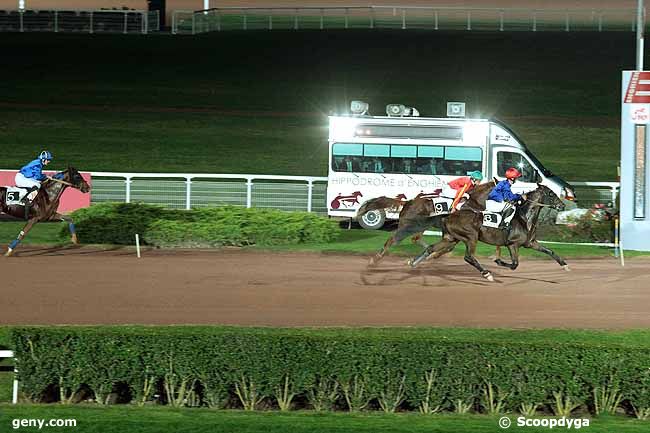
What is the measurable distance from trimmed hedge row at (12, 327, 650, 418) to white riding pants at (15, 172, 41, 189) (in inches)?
377

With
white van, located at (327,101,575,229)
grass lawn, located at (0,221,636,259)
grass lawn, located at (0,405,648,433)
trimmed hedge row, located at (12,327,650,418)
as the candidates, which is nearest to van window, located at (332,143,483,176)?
white van, located at (327,101,575,229)

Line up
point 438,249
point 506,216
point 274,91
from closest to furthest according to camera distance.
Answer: point 506,216
point 438,249
point 274,91

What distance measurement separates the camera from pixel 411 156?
23812 mm

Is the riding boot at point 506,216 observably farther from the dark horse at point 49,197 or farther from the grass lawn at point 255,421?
the grass lawn at point 255,421

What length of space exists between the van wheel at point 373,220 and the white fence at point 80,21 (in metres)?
28.1

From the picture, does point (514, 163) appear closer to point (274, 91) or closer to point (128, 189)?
point (128, 189)

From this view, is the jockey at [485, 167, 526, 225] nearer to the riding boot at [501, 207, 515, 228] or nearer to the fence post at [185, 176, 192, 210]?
the riding boot at [501, 207, 515, 228]

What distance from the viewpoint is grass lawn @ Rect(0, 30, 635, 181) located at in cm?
3459

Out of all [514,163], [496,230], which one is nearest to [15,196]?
[496,230]

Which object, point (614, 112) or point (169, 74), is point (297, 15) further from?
point (614, 112)

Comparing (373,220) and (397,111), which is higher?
(397,111)

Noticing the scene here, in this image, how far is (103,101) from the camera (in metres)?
41.1

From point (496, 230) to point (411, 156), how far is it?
6.37 metres

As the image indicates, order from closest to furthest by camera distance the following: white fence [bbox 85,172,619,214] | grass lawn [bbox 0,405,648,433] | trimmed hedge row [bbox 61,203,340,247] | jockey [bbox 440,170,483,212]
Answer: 1. grass lawn [bbox 0,405,648,433]
2. jockey [bbox 440,170,483,212]
3. trimmed hedge row [bbox 61,203,340,247]
4. white fence [bbox 85,172,619,214]
